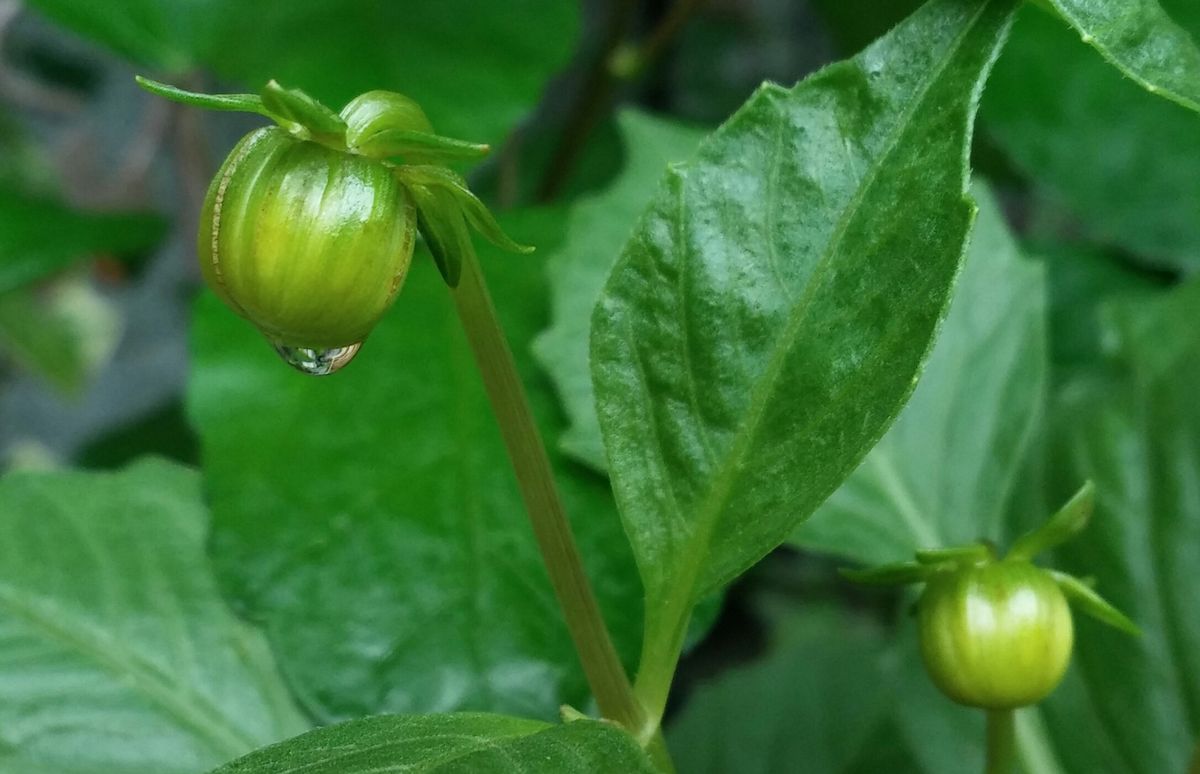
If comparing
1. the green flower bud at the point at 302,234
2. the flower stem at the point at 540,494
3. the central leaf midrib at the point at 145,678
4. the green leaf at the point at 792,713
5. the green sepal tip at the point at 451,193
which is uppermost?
the green sepal tip at the point at 451,193

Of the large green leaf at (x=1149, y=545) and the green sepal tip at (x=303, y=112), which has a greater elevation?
the green sepal tip at (x=303, y=112)

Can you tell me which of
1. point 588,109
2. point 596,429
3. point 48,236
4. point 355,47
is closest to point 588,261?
point 596,429

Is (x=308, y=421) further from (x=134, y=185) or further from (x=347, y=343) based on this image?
(x=134, y=185)

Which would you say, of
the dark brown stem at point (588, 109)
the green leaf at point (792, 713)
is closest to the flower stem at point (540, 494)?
the green leaf at point (792, 713)

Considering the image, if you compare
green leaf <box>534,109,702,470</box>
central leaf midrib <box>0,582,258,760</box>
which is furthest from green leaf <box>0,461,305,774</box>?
green leaf <box>534,109,702,470</box>

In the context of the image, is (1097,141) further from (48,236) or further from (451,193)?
(48,236)

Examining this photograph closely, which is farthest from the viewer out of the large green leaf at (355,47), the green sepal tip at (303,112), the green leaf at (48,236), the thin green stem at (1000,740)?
the green leaf at (48,236)

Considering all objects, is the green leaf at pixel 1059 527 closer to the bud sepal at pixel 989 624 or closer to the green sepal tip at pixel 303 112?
the bud sepal at pixel 989 624
